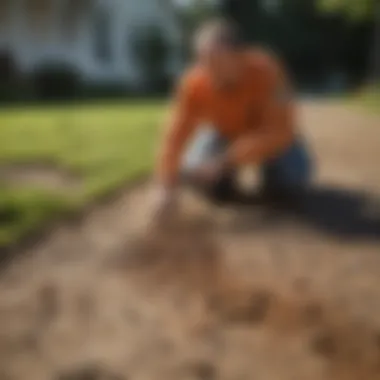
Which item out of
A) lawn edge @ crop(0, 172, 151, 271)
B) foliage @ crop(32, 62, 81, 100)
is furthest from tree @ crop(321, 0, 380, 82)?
lawn edge @ crop(0, 172, 151, 271)

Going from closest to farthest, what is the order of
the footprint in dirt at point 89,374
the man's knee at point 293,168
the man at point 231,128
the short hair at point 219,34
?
the footprint in dirt at point 89,374
the short hair at point 219,34
the man at point 231,128
the man's knee at point 293,168

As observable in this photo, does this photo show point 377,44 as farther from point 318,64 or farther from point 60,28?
point 60,28

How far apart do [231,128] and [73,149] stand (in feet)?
0.56

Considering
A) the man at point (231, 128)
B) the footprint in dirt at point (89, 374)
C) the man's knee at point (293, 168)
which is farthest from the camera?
the man's knee at point (293, 168)

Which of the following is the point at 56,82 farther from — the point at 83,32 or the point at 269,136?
the point at 269,136

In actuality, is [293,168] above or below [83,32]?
below

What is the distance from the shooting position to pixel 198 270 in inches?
33.7

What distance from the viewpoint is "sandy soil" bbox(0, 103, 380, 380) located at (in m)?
0.68

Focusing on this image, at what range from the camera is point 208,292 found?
805 mm

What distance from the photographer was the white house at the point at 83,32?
680mm

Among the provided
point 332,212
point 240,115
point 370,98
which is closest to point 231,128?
point 240,115

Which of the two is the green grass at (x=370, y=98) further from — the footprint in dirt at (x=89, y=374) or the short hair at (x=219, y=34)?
the footprint in dirt at (x=89, y=374)

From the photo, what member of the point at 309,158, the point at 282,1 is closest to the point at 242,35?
the point at 282,1

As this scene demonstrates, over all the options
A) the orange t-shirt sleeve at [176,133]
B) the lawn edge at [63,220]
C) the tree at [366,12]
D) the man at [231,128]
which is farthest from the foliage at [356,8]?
the lawn edge at [63,220]
